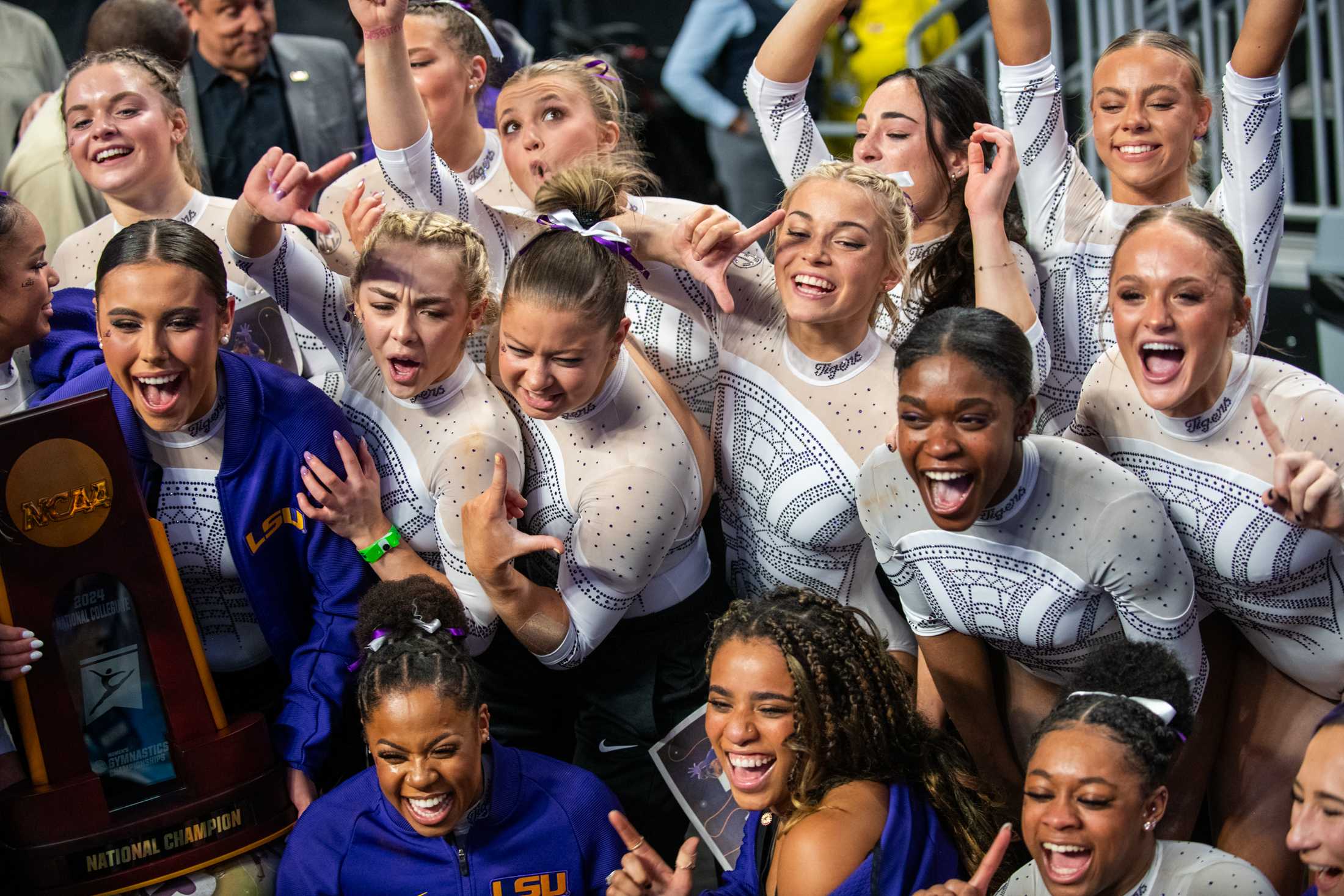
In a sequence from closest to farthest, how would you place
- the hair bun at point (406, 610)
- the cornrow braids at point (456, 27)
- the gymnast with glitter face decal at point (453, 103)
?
the hair bun at point (406, 610) → the gymnast with glitter face decal at point (453, 103) → the cornrow braids at point (456, 27)

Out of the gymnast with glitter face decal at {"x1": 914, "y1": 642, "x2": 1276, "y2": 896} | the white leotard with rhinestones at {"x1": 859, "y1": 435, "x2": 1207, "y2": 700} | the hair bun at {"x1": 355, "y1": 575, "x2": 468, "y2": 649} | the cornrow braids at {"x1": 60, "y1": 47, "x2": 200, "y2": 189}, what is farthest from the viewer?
the cornrow braids at {"x1": 60, "y1": 47, "x2": 200, "y2": 189}

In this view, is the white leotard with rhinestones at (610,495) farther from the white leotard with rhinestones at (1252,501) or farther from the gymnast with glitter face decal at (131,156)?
the white leotard with rhinestones at (1252,501)

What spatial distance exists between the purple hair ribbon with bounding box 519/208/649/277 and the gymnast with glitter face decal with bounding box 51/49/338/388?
604mm

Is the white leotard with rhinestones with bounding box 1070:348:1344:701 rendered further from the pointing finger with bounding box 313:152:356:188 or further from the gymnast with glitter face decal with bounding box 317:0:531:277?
the gymnast with glitter face decal with bounding box 317:0:531:277

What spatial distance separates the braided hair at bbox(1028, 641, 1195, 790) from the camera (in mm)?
2203

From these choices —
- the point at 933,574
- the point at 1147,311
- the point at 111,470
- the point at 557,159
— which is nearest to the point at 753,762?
the point at 933,574

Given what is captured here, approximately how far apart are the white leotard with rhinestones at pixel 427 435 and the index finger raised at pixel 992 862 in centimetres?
104

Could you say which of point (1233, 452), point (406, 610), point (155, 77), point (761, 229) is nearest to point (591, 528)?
point (406, 610)

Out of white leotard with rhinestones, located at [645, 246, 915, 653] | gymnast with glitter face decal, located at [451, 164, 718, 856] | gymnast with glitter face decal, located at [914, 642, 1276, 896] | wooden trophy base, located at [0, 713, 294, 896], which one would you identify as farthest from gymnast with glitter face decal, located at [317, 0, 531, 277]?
gymnast with glitter face decal, located at [914, 642, 1276, 896]

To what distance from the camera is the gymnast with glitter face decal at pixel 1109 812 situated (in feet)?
7.07

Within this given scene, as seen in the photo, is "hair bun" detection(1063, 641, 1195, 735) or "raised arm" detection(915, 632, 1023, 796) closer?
"hair bun" detection(1063, 641, 1195, 735)

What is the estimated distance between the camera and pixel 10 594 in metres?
2.54

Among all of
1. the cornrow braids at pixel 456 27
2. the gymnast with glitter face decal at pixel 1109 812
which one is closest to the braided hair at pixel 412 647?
the gymnast with glitter face decal at pixel 1109 812

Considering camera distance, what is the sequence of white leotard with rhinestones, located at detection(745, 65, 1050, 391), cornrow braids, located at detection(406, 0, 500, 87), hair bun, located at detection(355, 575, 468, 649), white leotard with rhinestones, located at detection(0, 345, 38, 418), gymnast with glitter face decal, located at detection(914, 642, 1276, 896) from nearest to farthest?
gymnast with glitter face decal, located at detection(914, 642, 1276, 896) < hair bun, located at detection(355, 575, 468, 649) < white leotard with rhinestones, located at detection(0, 345, 38, 418) < white leotard with rhinestones, located at detection(745, 65, 1050, 391) < cornrow braids, located at detection(406, 0, 500, 87)
